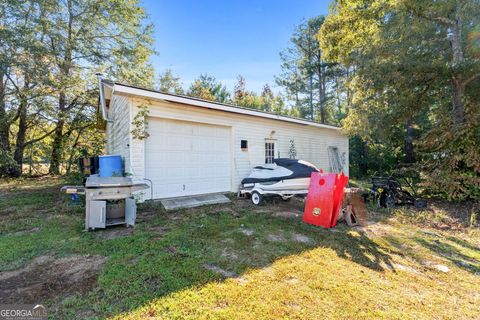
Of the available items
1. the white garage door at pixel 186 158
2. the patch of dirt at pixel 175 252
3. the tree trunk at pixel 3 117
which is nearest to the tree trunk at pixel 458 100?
the white garage door at pixel 186 158

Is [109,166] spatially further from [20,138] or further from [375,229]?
[20,138]

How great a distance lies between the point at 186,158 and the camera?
6.73 m

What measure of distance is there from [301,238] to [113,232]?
125 inches

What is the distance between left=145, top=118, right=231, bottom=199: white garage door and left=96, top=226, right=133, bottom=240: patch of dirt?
202 cm

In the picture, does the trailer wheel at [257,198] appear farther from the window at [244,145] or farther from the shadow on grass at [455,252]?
the shadow on grass at [455,252]

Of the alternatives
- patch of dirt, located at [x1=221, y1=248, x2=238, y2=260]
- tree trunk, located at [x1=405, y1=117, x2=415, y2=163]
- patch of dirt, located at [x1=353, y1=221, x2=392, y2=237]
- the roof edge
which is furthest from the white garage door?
tree trunk, located at [x1=405, y1=117, x2=415, y2=163]

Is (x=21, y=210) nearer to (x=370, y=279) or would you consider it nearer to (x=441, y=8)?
(x=370, y=279)

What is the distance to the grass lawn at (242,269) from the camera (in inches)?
82.0

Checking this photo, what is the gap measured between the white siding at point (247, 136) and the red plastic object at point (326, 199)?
3.49 m

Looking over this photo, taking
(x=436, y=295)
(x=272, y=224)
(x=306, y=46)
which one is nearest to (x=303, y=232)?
(x=272, y=224)

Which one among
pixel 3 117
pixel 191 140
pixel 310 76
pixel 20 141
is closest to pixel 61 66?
pixel 3 117

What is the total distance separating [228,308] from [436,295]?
81.8 inches

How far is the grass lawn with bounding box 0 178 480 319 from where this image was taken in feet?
6.83

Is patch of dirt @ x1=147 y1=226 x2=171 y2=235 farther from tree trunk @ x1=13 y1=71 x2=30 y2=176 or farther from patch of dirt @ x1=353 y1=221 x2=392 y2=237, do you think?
tree trunk @ x1=13 y1=71 x2=30 y2=176
